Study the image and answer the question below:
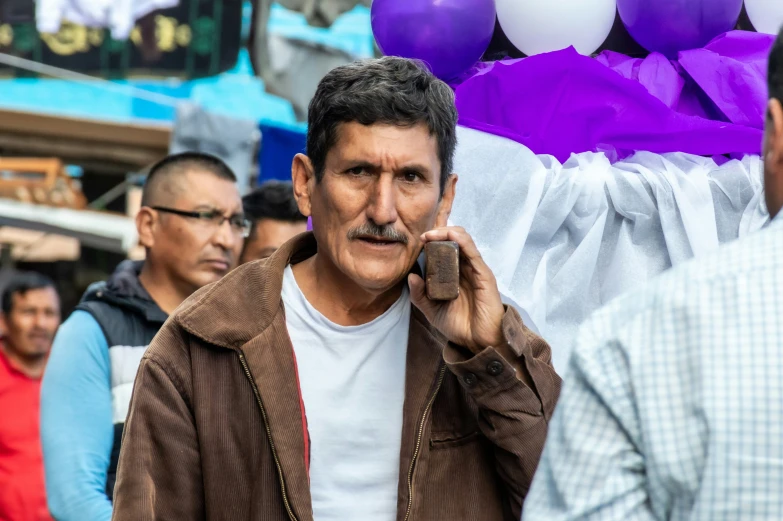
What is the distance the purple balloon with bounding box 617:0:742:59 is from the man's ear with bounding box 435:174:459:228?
0.71m

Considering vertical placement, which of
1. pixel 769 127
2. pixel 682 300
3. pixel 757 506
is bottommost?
pixel 757 506

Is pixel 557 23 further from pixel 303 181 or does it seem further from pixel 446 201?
pixel 303 181

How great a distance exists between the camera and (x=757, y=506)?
1.49 meters

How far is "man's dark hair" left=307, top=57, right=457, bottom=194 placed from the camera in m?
2.44

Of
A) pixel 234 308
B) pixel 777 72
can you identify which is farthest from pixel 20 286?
pixel 777 72

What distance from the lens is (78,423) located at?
3498 mm

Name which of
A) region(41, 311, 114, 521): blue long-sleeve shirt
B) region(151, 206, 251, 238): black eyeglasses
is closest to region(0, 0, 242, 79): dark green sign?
region(151, 206, 251, 238): black eyeglasses

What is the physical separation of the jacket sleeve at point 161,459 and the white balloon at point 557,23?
1.35 meters

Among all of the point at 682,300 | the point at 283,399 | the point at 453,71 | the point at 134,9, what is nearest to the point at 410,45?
the point at 453,71

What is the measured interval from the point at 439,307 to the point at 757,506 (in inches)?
39.6

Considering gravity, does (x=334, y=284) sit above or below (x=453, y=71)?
below

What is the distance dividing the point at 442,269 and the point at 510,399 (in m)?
0.30

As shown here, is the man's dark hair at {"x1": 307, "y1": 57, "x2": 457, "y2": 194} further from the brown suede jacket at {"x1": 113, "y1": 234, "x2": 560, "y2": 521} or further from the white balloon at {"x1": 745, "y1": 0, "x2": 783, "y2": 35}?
the white balloon at {"x1": 745, "y1": 0, "x2": 783, "y2": 35}

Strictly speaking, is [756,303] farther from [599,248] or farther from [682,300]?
[599,248]
